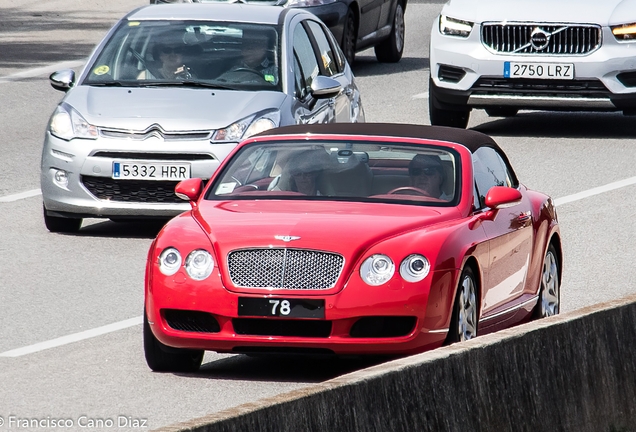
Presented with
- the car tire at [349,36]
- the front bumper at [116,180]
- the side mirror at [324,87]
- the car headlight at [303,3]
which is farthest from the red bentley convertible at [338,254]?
the car tire at [349,36]

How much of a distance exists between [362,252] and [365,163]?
1.26 metres

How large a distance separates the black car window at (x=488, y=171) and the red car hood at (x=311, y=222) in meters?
0.63

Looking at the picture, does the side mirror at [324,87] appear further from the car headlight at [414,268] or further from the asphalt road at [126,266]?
the car headlight at [414,268]

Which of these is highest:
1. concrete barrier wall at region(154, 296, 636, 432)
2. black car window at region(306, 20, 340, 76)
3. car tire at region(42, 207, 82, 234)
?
concrete barrier wall at region(154, 296, 636, 432)

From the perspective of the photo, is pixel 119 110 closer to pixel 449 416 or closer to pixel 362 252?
pixel 362 252

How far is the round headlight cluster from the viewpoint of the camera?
8.41 metres

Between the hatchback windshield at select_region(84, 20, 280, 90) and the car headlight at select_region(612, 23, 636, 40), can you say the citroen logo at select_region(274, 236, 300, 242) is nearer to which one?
the hatchback windshield at select_region(84, 20, 280, 90)

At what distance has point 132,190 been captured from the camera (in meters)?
12.6

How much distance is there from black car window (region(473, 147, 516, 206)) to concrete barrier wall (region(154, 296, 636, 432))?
2131mm

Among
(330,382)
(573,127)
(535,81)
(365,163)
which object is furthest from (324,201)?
(573,127)

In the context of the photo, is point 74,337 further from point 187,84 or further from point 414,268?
point 187,84

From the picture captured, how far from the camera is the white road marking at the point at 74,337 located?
9242mm

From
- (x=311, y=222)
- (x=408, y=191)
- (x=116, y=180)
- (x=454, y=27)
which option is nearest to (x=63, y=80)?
(x=116, y=180)

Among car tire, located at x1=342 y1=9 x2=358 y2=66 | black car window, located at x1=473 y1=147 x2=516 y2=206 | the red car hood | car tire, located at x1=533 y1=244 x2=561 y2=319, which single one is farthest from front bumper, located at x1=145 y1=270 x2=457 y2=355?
car tire, located at x1=342 y1=9 x2=358 y2=66
